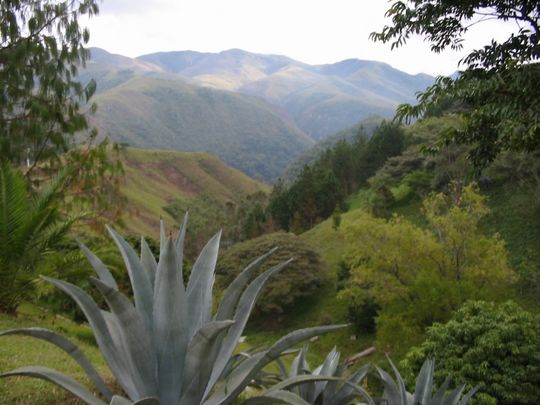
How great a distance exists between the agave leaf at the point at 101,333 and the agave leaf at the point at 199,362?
1.22ft

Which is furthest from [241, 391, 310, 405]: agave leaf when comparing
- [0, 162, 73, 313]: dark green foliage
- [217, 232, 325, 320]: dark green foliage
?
[217, 232, 325, 320]: dark green foliage

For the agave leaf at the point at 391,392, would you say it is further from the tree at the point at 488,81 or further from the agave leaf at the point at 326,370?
the tree at the point at 488,81

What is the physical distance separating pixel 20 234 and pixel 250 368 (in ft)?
19.4

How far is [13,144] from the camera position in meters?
12.5

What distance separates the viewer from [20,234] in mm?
7105

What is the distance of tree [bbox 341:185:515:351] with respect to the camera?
640 inches

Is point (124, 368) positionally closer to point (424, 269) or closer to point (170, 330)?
point (170, 330)

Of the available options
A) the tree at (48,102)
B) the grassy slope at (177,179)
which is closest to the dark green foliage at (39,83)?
the tree at (48,102)

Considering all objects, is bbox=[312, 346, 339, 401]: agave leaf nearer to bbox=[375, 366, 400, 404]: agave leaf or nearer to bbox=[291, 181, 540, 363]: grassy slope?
bbox=[375, 366, 400, 404]: agave leaf

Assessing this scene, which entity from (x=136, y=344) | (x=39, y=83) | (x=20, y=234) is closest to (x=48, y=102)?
(x=39, y=83)

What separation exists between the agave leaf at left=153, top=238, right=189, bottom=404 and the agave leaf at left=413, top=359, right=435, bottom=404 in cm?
→ 236

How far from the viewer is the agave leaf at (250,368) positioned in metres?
2.49

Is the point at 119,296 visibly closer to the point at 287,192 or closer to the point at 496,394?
the point at 496,394

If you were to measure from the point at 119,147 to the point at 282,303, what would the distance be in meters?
17.1
